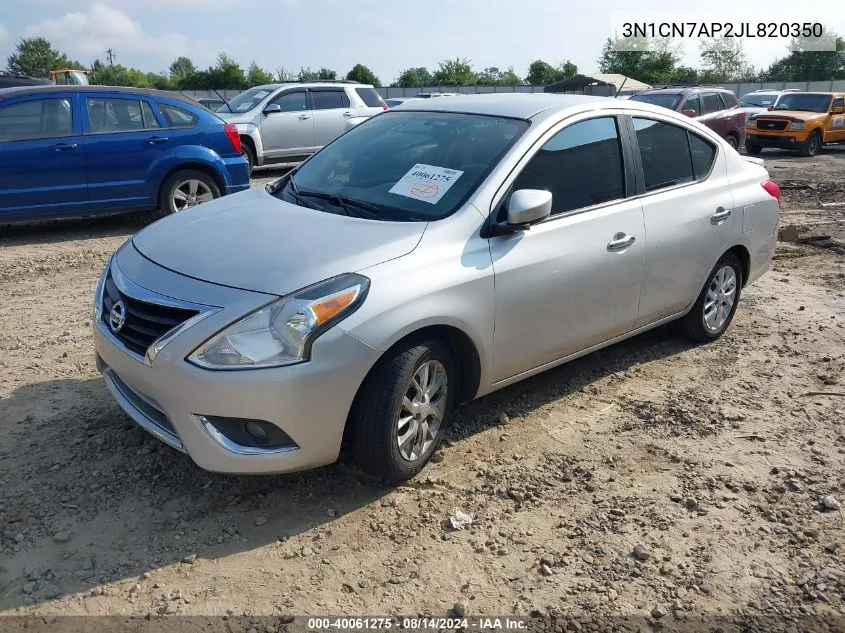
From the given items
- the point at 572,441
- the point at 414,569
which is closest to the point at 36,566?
the point at 414,569

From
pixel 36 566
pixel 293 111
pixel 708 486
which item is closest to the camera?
pixel 36 566

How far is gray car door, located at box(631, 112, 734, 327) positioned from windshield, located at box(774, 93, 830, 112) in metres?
18.4

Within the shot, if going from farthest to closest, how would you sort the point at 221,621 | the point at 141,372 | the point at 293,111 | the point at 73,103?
the point at 293,111, the point at 73,103, the point at 141,372, the point at 221,621

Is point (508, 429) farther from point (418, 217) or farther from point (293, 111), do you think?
point (293, 111)

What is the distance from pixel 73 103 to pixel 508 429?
21.5 ft

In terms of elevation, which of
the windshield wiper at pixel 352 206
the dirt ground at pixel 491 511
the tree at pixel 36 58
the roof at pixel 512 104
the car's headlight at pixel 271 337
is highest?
the tree at pixel 36 58

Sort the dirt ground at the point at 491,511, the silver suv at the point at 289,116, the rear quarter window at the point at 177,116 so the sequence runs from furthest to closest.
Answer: the silver suv at the point at 289,116 < the rear quarter window at the point at 177,116 < the dirt ground at the point at 491,511

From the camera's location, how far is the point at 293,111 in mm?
13562

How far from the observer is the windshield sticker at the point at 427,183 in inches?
152

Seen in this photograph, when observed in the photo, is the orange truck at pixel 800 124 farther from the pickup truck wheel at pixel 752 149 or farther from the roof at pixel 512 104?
the roof at pixel 512 104

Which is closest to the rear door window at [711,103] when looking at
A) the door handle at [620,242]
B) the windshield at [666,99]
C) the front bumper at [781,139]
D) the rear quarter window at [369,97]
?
the windshield at [666,99]

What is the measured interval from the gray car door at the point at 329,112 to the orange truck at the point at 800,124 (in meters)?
11.0

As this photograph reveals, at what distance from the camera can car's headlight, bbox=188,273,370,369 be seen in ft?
9.91

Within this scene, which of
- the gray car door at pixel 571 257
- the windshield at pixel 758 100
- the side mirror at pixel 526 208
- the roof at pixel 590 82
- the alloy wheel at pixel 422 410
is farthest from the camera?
the roof at pixel 590 82
